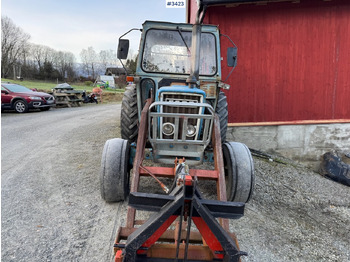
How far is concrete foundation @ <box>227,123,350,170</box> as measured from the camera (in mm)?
7633

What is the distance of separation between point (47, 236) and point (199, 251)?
1.84 m

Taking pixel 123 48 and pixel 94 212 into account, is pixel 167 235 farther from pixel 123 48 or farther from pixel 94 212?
pixel 123 48

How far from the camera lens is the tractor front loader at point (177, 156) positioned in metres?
2.11

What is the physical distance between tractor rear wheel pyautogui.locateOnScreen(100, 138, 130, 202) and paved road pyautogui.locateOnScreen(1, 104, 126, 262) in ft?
0.73

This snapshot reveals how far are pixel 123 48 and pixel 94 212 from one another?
248 centimetres

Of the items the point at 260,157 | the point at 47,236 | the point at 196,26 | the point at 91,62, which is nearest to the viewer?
the point at 47,236

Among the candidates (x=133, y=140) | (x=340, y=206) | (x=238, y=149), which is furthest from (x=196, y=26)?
(x=340, y=206)

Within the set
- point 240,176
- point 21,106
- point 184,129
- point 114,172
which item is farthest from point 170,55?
point 21,106

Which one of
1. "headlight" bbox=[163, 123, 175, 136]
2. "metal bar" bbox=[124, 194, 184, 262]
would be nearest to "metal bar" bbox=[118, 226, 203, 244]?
"metal bar" bbox=[124, 194, 184, 262]

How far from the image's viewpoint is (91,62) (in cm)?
8356

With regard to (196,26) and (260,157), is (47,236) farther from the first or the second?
(260,157)

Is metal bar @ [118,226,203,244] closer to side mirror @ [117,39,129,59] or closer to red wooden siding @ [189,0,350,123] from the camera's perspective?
side mirror @ [117,39,129,59]

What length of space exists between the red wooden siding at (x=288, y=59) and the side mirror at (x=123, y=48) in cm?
373

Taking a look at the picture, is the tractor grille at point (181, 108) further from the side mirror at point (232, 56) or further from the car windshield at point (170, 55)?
→ the side mirror at point (232, 56)
